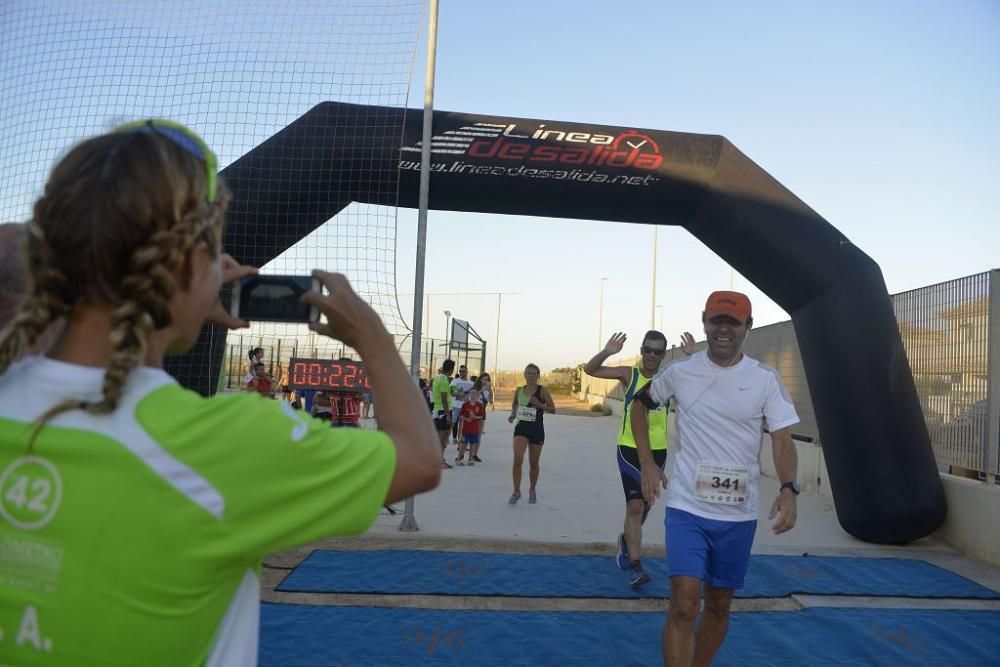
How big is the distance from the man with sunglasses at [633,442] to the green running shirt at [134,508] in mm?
4064

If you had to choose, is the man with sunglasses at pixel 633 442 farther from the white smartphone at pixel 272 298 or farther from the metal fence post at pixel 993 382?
the white smartphone at pixel 272 298

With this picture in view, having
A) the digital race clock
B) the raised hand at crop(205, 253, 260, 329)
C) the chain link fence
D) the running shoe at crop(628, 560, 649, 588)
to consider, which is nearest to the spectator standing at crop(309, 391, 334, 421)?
the digital race clock

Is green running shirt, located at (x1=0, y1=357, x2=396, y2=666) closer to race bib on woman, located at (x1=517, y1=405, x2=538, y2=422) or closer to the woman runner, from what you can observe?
the woman runner

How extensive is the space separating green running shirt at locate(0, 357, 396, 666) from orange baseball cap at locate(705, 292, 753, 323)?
3.00 metres

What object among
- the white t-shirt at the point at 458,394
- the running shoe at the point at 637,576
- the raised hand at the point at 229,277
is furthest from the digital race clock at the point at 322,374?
the white t-shirt at the point at 458,394

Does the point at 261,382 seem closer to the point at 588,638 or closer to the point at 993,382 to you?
the point at 588,638

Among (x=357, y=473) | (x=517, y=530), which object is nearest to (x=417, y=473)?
(x=357, y=473)

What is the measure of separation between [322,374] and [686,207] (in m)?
3.97

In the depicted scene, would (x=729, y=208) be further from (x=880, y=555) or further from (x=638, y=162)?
(x=880, y=555)

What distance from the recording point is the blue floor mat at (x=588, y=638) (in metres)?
3.95

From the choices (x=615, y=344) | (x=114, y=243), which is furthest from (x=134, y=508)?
(x=615, y=344)

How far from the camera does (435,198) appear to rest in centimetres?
708

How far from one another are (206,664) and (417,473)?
0.37m

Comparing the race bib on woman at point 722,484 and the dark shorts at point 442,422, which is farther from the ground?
the race bib on woman at point 722,484
